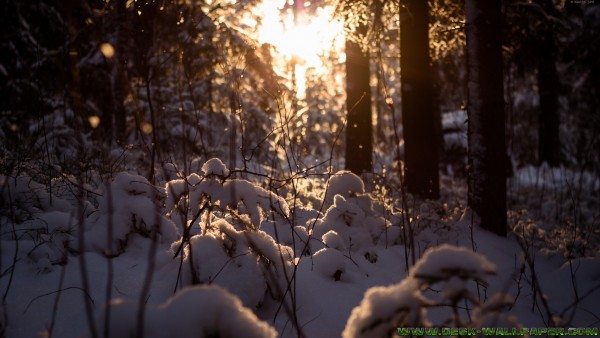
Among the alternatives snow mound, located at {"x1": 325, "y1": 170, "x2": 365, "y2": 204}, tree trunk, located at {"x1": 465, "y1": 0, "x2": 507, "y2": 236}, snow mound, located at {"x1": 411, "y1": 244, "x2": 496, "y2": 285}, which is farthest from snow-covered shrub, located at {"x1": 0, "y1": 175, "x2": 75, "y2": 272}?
tree trunk, located at {"x1": 465, "y1": 0, "x2": 507, "y2": 236}

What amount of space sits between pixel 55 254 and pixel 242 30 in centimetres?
712

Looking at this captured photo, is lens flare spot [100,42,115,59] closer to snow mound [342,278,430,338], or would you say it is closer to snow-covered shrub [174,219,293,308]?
snow-covered shrub [174,219,293,308]

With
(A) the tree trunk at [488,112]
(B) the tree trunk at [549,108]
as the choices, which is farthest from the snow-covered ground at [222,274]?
(B) the tree trunk at [549,108]

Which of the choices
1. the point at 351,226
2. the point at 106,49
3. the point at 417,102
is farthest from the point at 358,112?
the point at 106,49

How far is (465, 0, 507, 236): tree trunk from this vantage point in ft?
14.4

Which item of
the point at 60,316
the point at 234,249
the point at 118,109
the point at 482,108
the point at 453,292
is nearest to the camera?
the point at 453,292

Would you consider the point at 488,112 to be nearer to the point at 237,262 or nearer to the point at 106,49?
the point at 237,262

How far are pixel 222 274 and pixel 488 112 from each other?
3488mm

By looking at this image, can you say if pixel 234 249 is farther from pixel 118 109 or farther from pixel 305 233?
pixel 118 109

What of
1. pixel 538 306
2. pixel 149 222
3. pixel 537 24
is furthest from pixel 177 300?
pixel 537 24

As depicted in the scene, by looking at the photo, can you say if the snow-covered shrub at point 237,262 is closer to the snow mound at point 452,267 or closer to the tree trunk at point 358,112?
the snow mound at point 452,267

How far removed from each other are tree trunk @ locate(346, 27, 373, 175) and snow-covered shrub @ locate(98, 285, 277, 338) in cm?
674

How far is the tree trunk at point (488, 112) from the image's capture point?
4.40 metres

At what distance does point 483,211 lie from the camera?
4.43m
